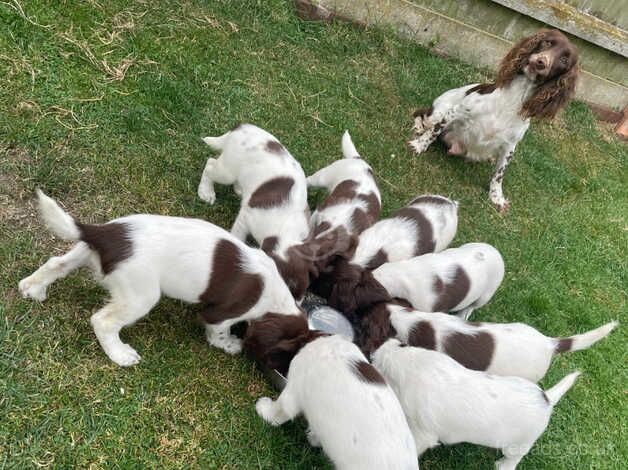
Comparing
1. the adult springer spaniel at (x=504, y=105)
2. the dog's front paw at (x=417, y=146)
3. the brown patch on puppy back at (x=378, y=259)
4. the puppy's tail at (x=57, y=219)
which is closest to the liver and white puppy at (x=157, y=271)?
the puppy's tail at (x=57, y=219)

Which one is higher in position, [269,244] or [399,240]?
[399,240]

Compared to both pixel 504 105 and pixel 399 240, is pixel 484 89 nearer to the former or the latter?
pixel 504 105

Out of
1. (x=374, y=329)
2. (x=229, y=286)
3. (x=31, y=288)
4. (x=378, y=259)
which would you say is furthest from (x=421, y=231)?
(x=31, y=288)

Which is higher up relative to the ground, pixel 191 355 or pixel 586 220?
pixel 586 220

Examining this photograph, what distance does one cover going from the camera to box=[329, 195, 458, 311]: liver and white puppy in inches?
136

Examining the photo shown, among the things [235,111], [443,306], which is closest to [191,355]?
[443,306]

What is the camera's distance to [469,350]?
10.5 ft

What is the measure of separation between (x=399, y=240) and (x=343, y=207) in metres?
0.46

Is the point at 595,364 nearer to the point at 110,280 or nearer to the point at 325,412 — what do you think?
the point at 325,412

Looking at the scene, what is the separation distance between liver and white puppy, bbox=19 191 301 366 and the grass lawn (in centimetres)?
23

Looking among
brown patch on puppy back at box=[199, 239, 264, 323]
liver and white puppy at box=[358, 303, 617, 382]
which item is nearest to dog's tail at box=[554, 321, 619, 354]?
liver and white puppy at box=[358, 303, 617, 382]

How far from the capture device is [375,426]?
2492 mm

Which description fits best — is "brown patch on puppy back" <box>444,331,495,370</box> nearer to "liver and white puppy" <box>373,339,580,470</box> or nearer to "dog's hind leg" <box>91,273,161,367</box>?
"liver and white puppy" <box>373,339,580,470</box>

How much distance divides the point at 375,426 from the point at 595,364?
284 centimetres
